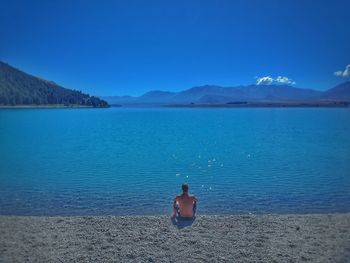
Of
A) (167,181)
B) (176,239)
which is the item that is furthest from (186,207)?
(167,181)

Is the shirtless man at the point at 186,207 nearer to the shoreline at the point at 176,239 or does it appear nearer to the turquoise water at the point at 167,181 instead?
the shoreline at the point at 176,239

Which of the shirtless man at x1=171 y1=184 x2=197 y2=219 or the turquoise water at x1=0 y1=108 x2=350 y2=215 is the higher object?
the shirtless man at x1=171 y1=184 x2=197 y2=219

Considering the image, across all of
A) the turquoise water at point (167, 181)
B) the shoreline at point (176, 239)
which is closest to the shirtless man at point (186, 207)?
the shoreline at point (176, 239)

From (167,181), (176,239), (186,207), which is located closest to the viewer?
(176,239)

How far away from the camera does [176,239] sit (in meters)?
12.1

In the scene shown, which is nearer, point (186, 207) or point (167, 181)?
point (186, 207)

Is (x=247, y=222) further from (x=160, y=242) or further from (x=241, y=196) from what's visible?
(x=241, y=196)

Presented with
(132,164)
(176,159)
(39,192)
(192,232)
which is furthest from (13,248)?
(176,159)

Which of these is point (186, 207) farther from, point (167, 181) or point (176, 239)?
point (167, 181)

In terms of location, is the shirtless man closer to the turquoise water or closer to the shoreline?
the shoreline

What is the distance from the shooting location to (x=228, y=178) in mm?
26000

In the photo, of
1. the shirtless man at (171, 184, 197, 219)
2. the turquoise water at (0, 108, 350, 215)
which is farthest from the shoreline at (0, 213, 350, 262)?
the turquoise water at (0, 108, 350, 215)

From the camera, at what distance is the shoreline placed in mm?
10781

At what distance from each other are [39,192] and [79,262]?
1236 centimetres
